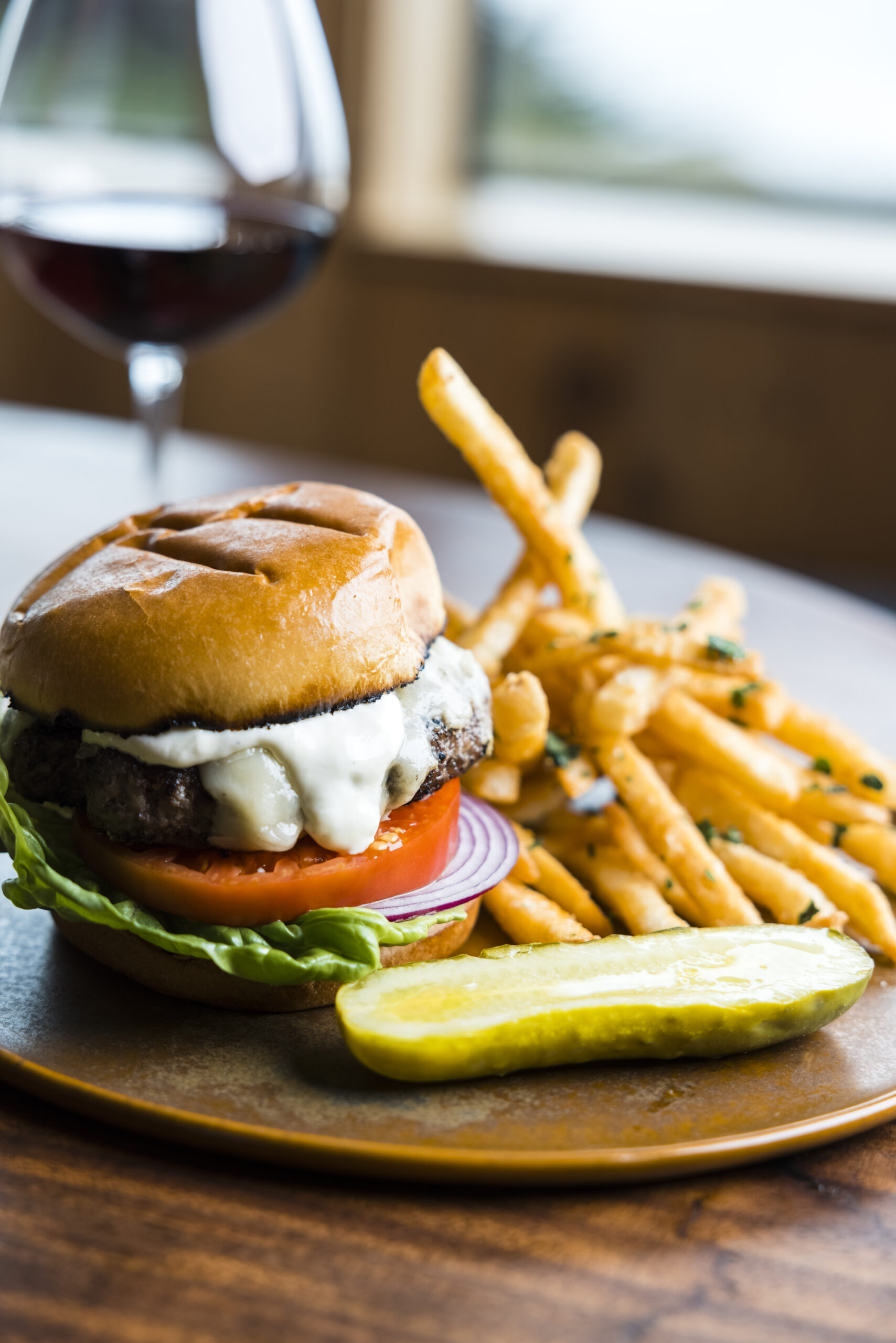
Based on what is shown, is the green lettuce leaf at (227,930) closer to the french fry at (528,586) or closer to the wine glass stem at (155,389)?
the french fry at (528,586)

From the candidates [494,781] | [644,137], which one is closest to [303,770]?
[494,781]

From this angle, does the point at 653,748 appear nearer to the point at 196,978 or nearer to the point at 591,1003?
the point at 591,1003

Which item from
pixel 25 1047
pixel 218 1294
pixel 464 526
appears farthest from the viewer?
pixel 464 526

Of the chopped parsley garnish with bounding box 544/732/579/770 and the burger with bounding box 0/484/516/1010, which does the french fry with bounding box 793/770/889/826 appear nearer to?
the chopped parsley garnish with bounding box 544/732/579/770

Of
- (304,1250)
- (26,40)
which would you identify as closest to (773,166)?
(26,40)

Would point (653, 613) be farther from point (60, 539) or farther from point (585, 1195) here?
point (585, 1195)

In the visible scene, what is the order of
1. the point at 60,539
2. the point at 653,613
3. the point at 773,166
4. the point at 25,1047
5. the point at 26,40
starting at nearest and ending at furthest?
1. the point at 25,1047
2. the point at 26,40
3. the point at 653,613
4. the point at 60,539
5. the point at 773,166

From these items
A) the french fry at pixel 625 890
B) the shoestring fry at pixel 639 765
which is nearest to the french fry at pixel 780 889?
the shoestring fry at pixel 639 765
